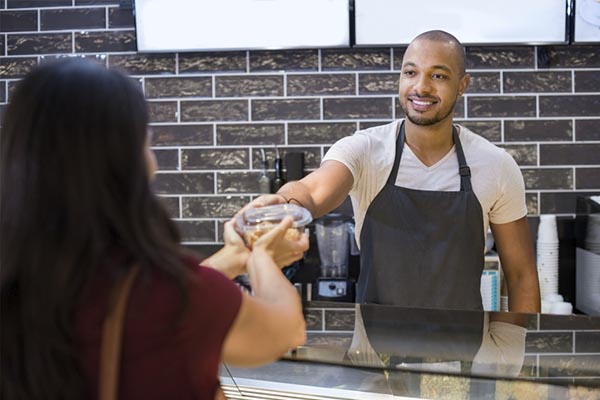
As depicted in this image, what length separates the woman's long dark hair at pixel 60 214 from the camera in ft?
3.21

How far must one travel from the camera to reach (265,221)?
4.81 ft

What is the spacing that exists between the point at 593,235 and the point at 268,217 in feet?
7.76

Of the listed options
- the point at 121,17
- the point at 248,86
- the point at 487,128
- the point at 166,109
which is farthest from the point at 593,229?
the point at 121,17

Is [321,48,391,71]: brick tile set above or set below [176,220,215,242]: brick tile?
above

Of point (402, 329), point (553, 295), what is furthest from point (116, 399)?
point (553, 295)

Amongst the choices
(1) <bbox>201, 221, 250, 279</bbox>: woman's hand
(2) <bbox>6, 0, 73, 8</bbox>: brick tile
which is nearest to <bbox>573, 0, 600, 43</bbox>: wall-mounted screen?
(2) <bbox>6, 0, 73, 8</bbox>: brick tile

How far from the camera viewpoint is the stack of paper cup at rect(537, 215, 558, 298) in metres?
3.42

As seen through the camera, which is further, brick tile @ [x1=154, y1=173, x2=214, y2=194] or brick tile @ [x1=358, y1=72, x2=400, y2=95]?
brick tile @ [x1=154, y1=173, x2=214, y2=194]

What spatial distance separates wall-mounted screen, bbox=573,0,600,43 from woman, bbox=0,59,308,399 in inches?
115

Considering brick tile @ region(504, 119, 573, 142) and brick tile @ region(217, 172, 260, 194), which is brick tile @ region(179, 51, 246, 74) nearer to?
brick tile @ region(217, 172, 260, 194)

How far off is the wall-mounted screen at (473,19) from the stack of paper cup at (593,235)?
2.62 feet

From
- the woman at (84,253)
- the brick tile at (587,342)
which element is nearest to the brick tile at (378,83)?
the brick tile at (587,342)

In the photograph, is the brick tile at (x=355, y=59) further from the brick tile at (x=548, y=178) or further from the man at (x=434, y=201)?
the man at (x=434, y=201)

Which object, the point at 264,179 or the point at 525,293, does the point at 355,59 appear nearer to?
the point at 264,179
